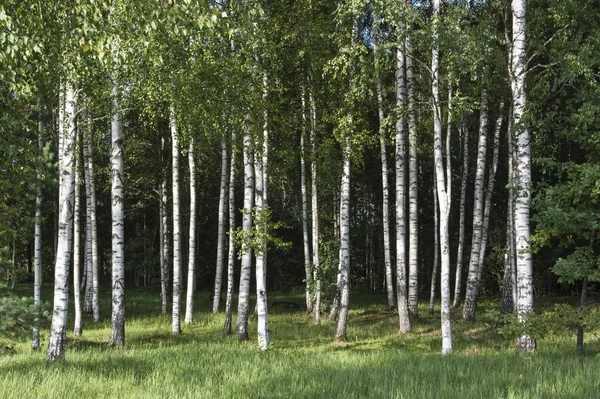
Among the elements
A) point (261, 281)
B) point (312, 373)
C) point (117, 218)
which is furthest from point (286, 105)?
point (312, 373)

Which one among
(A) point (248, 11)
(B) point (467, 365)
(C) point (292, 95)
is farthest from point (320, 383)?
(C) point (292, 95)

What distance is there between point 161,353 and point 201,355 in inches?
40.2

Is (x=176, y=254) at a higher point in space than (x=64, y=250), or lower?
lower

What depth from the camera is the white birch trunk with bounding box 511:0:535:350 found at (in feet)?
30.5

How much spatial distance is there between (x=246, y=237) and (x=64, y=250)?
4.03m

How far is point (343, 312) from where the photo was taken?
45.9 ft

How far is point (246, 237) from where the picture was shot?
40.4ft

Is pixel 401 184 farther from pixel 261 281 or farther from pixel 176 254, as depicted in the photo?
pixel 176 254

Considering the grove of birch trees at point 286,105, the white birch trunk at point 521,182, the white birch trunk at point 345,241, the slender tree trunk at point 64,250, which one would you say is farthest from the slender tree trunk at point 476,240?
the slender tree trunk at point 64,250

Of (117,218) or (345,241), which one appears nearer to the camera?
(117,218)

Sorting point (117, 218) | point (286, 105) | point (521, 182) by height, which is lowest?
point (117, 218)

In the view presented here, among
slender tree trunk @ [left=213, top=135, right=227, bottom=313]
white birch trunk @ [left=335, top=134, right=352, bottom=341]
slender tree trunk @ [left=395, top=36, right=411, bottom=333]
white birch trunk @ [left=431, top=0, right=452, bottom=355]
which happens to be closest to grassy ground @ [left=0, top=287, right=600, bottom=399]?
white birch trunk @ [left=431, top=0, right=452, bottom=355]

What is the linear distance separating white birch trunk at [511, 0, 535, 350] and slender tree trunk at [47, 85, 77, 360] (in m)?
8.42

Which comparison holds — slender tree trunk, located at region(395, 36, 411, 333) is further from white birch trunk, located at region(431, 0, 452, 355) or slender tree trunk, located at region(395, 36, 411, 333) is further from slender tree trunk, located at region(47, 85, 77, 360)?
slender tree trunk, located at region(47, 85, 77, 360)
